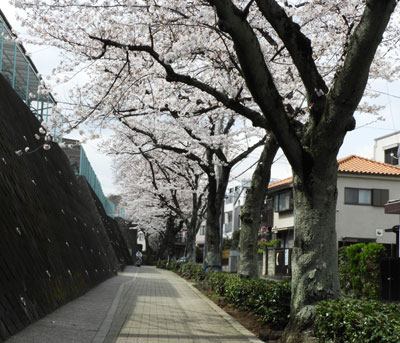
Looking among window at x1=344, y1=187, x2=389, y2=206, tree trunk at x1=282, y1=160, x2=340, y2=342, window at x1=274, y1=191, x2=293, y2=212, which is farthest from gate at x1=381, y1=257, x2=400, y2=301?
window at x1=274, y1=191, x2=293, y2=212

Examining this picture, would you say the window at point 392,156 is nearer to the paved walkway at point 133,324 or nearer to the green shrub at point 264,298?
the paved walkway at point 133,324

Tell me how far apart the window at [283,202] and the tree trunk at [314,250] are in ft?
Answer: 89.6

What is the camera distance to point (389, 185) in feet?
108

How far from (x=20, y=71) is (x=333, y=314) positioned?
12.7 meters

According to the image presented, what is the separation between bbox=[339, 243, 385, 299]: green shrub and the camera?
15945mm

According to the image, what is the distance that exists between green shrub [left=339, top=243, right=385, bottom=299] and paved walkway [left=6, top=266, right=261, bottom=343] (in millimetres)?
5200

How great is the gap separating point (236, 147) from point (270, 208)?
59.1 ft

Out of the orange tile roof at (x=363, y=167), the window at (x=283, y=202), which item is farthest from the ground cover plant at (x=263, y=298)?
the window at (x=283, y=202)

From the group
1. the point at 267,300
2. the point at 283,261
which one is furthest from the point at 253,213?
the point at 283,261

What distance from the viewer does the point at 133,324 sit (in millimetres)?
10031

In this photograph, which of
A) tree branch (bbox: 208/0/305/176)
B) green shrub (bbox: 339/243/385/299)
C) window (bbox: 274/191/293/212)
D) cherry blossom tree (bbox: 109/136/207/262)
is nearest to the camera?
tree branch (bbox: 208/0/305/176)

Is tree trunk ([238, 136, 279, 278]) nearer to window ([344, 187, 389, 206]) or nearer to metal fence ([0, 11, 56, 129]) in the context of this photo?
metal fence ([0, 11, 56, 129])

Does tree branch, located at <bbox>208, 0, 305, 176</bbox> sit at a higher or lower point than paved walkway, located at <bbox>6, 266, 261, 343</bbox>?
higher

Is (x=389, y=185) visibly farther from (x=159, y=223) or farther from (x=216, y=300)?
(x=159, y=223)
